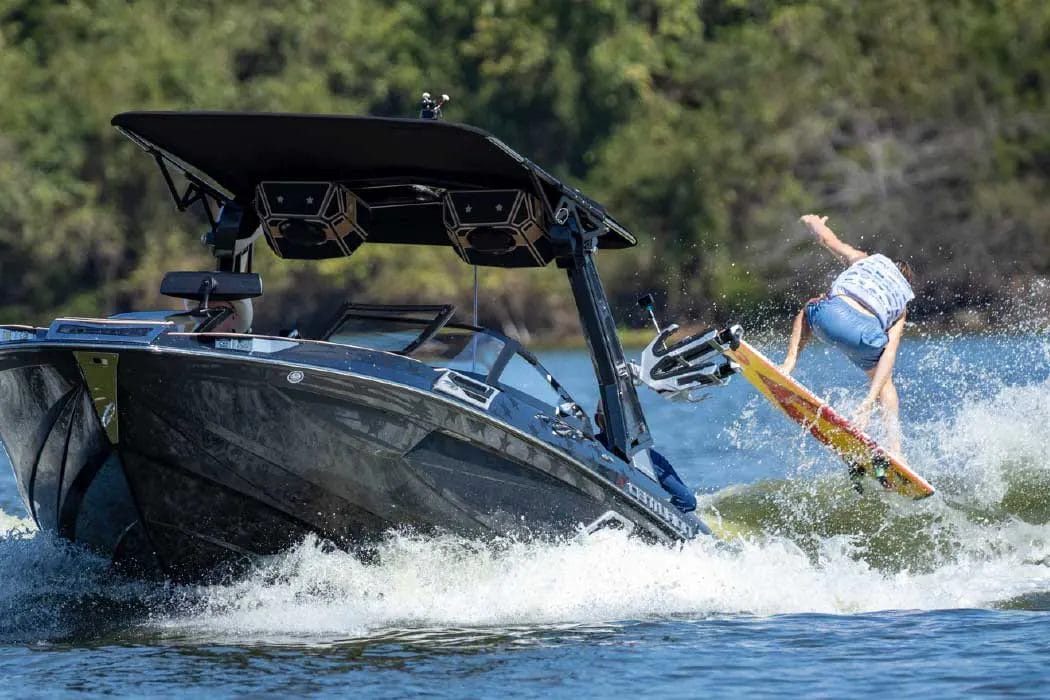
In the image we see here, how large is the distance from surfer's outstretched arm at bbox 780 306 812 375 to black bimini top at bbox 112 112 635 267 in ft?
6.54

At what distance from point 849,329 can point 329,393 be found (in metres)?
4.44

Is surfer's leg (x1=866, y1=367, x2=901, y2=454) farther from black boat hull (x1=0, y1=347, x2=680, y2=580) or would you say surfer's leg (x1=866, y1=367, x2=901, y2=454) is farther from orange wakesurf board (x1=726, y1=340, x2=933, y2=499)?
black boat hull (x1=0, y1=347, x2=680, y2=580)

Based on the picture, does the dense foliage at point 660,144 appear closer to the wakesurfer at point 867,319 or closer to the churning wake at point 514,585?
the wakesurfer at point 867,319

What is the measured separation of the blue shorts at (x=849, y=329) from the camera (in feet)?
38.1

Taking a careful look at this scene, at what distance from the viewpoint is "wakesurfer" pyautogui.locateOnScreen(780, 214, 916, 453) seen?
11633mm

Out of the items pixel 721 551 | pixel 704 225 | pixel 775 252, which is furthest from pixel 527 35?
pixel 721 551

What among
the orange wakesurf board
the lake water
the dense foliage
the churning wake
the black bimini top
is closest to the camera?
the lake water

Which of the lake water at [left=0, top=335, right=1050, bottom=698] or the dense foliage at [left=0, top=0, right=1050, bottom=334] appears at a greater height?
the dense foliage at [left=0, top=0, right=1050, bottom=334]

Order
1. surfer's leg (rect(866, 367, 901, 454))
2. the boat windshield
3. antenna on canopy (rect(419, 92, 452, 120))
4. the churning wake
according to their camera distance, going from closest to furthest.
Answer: the churning wake → the boat windshield → antenna on canopy (rect(419, 92, 452, 120)) → surfer's leg (rect(866, 367, 901, 454))

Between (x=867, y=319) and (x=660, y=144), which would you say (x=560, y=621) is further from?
(x=660, y=144)

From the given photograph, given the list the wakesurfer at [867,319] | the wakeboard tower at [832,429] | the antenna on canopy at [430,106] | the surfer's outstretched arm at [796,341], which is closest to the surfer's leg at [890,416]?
the wakesurfer at [867,319]

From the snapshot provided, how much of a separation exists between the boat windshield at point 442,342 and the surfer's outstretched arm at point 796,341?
99.9 inches

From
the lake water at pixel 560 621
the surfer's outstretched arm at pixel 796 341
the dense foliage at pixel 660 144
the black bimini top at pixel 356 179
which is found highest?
the dense foliage at pixel 660 144

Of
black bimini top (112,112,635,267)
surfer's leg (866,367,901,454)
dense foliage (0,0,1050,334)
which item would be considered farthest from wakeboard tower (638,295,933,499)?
dense foliage (0,0,1050,334)
